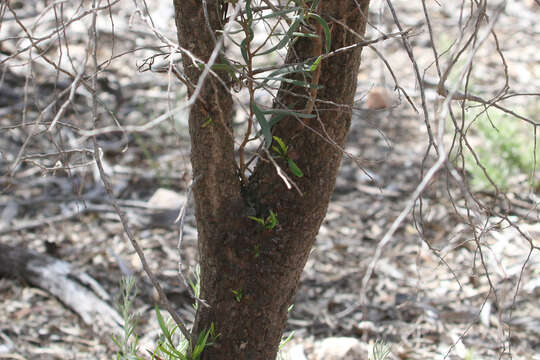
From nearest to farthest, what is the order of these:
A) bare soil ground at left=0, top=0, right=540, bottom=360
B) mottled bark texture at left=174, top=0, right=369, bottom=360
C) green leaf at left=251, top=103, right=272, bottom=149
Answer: green leaf at left=251, top=103, right=272, bottom=149
mottled bark texture at left=174, top=0, right=369, bottom=360
bare soil ground at left=0, top=0, right=540, bottom=360

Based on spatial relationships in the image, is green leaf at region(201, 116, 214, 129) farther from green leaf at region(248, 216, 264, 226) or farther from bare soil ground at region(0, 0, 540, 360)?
bare soil ground at region(0, 0, 540, 360)

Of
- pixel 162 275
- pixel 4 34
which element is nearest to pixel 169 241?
pixel 162 275

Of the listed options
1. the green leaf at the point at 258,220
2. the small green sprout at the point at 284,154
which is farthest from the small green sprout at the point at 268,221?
the small green sprout at the point at 284,154

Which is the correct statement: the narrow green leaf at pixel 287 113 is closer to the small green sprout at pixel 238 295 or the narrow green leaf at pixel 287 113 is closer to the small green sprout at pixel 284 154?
the small green sprout at pixel 284 154

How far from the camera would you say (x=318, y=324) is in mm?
2285

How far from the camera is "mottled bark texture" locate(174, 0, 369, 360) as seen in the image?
117 cm

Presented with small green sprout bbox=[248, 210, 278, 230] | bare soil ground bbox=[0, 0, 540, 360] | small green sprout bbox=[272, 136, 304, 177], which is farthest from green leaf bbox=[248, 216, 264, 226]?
bare soil ground bbox=[0, 0, 540, 360]

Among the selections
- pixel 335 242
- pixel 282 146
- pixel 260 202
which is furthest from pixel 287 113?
pixel 335 242

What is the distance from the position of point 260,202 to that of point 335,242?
5.11 feet

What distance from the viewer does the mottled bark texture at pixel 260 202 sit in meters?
1.17

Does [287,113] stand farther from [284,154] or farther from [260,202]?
[260,202]

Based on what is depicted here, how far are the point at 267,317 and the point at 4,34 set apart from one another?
3.58 m

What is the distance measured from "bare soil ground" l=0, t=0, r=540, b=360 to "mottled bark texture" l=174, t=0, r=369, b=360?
321mm

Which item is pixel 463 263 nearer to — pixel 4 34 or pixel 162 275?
pixel 162 275
